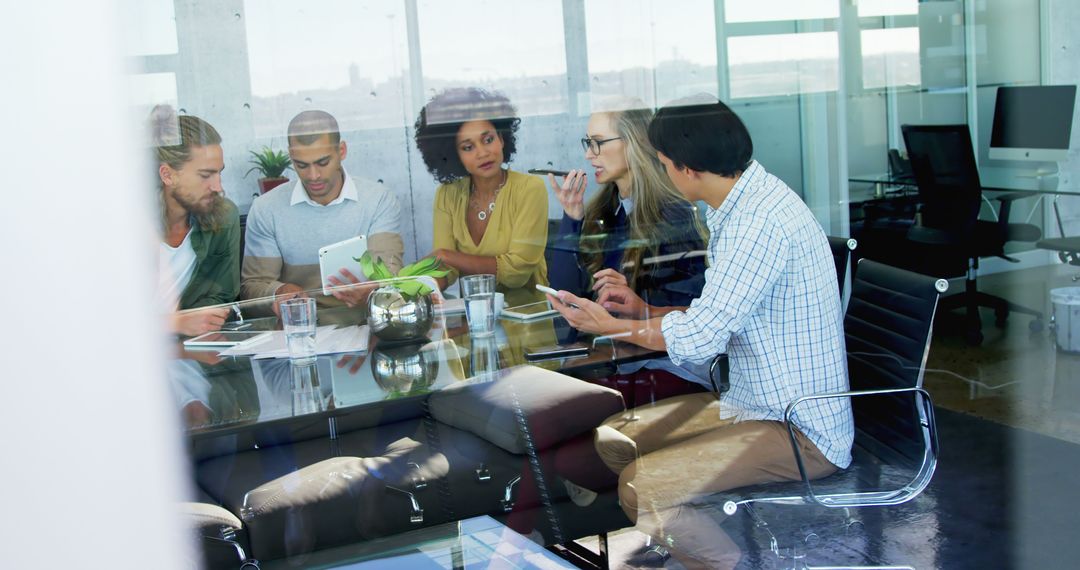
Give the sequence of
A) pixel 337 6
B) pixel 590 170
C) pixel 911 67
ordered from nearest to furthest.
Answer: pixel 337 6 < pixel 590 170 < pixel 911 67

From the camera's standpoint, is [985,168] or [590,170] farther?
[985,168]

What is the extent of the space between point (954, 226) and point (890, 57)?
93 cm

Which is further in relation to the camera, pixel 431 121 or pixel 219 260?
pixel 431 121

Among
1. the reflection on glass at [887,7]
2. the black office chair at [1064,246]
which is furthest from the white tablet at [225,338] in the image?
the black office chair at [1064,246]

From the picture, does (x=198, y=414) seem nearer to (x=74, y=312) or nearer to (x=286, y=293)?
(x=286, y=293)

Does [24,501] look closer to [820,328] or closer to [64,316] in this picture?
[64,316]

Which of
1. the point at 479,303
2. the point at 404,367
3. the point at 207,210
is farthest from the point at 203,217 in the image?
the point at 479,303

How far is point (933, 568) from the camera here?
2.71 metres

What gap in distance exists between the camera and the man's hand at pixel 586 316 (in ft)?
8.96

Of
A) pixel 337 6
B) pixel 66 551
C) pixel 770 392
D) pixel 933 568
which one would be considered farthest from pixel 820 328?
pixel 66 551

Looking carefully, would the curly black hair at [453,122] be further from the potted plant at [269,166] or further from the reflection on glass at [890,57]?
the reflection on glass at [890,57]

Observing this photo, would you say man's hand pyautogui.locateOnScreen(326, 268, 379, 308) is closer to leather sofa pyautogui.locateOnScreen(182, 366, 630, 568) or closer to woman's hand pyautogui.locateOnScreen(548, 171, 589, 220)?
leather sofa pyautogui.locateOnScreen(182, 366, 630, 568)

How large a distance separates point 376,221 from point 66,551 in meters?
2.46

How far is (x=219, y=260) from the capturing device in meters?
2.65
